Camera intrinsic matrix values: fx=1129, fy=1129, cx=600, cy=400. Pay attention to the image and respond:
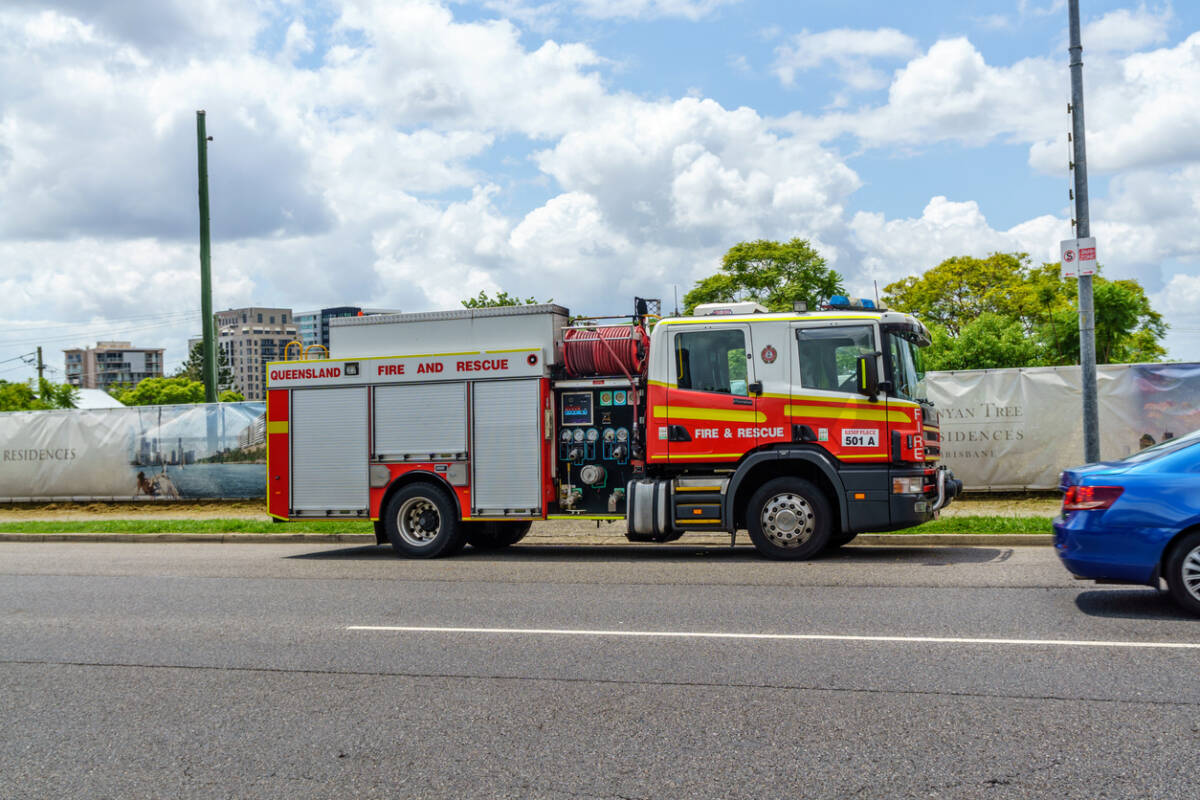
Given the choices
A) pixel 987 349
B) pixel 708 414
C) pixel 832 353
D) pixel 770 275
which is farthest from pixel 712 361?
pixel 770 275

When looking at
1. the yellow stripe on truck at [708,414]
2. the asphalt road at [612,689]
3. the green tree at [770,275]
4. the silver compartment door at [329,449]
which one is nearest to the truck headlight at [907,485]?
the asphalt road at [612,689]

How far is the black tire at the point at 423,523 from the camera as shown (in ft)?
44.3

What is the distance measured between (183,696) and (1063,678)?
4.91m

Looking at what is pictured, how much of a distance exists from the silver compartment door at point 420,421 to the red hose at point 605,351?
1.40 meters

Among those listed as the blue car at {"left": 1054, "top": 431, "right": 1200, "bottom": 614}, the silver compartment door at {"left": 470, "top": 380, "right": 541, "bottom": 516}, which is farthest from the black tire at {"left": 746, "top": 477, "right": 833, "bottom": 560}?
the blue car at {"left": 1054, "top": 431, "right": 1200, "bottom": 614}

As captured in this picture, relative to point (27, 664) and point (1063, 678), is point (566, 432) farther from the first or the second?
point (1063, 678)

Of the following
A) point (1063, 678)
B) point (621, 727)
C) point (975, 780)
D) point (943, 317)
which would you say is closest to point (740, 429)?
point (1063, 678)

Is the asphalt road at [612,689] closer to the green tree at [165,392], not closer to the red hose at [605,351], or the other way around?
the red hose at [605,351]

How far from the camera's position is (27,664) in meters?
7.48

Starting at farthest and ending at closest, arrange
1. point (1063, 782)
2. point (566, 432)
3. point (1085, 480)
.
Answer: point (566, 432)
point (1085, 480)
point (1063, 782)

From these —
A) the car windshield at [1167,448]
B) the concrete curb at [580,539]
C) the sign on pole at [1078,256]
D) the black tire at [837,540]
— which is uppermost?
the sign on pole at [1078,256]

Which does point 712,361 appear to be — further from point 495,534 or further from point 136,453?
point 136,453

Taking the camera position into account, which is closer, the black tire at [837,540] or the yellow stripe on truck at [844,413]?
the yellow stripe on truck at [844,413]

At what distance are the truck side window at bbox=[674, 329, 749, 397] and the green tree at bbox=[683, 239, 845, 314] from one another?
171ft
